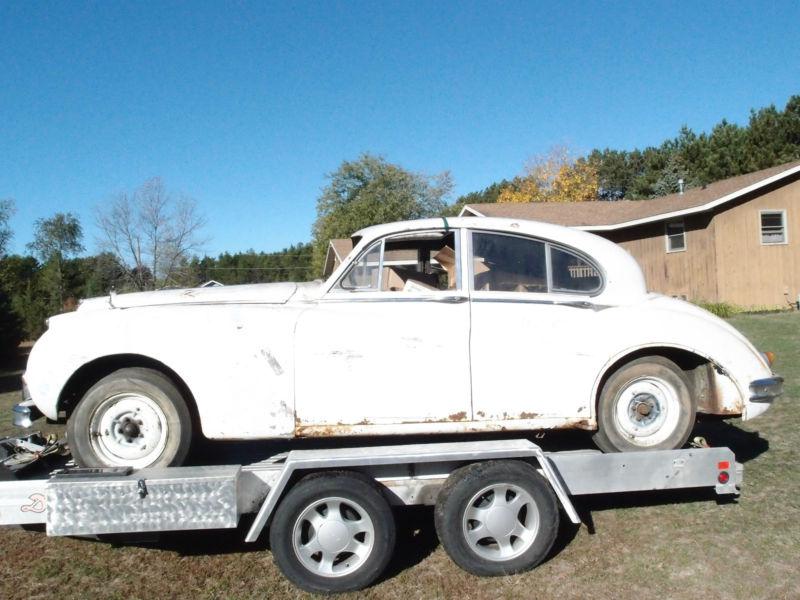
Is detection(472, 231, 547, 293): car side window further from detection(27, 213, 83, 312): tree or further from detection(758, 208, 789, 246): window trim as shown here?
detection(27, 213, 83, 312): tree

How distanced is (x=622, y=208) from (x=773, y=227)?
6265 millimetres

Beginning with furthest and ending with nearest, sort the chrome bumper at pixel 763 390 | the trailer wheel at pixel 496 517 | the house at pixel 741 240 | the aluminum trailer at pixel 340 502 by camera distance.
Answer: the house at pixel 741 240 → the chrome bumper at pixel 763 390 → the trailer wheel at pixel 496 517 → the aluminum trailer at pixel 340 502

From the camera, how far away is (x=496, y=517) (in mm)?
3801

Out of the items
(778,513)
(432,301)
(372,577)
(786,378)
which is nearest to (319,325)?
(432,301)

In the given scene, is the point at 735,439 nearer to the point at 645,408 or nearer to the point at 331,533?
the point at 645,408

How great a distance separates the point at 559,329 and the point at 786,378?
20.2 ft

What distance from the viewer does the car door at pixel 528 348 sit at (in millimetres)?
4004

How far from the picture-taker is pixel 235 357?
12.8 feet

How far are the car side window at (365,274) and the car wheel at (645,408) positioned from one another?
1.68 metres

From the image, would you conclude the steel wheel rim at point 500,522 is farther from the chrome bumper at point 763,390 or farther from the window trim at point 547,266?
the chrome bumper at point 763,390

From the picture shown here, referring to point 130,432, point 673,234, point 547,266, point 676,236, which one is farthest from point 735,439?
point 673,234

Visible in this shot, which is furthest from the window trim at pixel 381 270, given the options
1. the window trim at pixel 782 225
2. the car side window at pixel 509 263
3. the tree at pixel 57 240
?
the tree at pixel 57 240

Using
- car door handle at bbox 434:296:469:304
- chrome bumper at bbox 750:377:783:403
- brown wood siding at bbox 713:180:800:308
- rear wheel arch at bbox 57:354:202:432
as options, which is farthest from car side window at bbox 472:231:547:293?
brown wood siding at bbox 713:180:800:308

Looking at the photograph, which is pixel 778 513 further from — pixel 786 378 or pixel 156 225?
pixel 156 225
